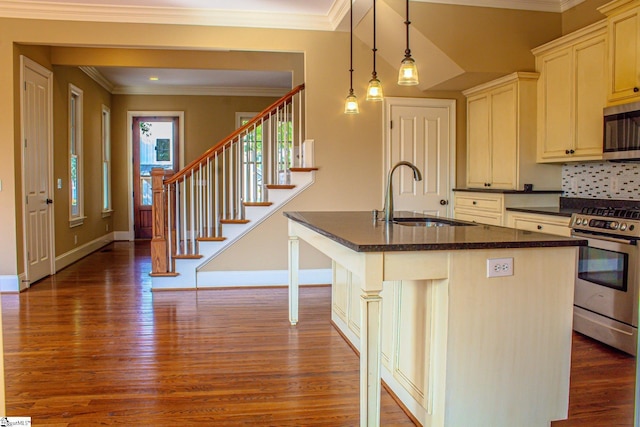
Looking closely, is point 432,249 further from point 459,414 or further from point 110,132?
point 110,132

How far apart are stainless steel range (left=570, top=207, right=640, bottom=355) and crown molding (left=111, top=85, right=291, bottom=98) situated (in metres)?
6.93

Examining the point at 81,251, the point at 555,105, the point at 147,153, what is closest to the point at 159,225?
the point at 81,251

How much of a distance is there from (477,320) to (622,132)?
8.00 feet

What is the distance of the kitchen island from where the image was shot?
2.15 meters

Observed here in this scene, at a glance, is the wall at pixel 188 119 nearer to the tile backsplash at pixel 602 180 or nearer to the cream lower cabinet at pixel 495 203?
the cream lower cabinet at pixel 495 203

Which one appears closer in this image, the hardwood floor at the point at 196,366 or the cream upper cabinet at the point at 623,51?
the hardwood floor at the point at 196,366

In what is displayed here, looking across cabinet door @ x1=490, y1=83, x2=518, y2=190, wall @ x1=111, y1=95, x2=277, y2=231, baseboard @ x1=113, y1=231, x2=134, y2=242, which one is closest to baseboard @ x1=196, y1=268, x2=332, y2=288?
cabinet door @ x1=490, y1=83, x2=518, y2=190

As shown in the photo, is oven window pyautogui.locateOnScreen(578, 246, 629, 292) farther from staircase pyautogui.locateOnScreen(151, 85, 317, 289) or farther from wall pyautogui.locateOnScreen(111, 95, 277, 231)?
wall pyautogui.locateOnScreen(111, 95, 277, 231)

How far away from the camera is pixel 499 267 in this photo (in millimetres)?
2254

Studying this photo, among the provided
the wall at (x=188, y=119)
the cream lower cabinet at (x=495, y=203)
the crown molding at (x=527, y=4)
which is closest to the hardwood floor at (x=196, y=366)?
the cream lower cabinet at (x=495, y=203)

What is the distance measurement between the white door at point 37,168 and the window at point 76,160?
97cm

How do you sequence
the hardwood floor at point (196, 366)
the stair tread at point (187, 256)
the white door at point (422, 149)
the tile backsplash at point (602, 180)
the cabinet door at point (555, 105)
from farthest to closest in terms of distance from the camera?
1. the white door at point (422, 149)
2. the stair tread at point (187, 256)
3. the cabinet door at point (555, 105)
4. the tile backsplash at point (602, 180)
5. the hardwood floor at point (196, 366)

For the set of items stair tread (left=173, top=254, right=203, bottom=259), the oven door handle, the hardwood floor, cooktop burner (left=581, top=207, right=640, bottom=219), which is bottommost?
the hardwood floor

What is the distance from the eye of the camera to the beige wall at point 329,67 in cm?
494
